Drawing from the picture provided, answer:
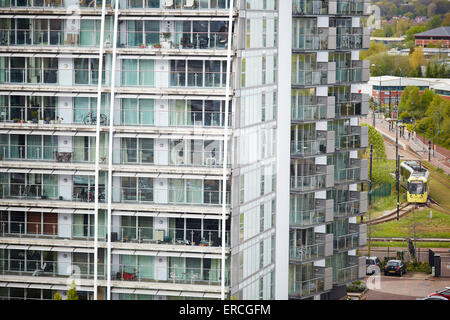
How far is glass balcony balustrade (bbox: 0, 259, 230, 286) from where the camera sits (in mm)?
8836

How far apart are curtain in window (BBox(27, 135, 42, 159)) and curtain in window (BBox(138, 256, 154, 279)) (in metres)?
1.52

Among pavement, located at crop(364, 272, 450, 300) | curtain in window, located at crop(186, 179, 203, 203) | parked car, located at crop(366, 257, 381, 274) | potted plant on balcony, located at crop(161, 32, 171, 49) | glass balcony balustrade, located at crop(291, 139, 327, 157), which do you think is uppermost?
potted plant on balcony, located at crop(161, 32, 171, 49)

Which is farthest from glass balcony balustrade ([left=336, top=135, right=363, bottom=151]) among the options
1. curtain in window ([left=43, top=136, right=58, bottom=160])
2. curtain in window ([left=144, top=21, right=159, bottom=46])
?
curtain in window ([left=43, top=136, right=58, bottom=160])

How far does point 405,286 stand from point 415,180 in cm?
159

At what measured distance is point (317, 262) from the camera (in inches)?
422

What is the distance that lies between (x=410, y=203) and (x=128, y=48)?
5606 mm

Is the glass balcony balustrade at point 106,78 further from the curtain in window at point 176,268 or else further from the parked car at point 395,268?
the parked car at point 395,268

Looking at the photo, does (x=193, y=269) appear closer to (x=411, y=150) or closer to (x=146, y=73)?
(x=146, y=73)

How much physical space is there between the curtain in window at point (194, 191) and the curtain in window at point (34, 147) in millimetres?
1633

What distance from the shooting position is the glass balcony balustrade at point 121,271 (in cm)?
884

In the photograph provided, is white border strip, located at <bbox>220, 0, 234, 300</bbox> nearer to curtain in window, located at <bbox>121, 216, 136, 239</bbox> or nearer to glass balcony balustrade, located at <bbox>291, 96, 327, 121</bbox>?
curtain in window, located at <bbox>121, 216, 136, 239</bbox>

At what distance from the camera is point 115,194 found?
8930 millimetres

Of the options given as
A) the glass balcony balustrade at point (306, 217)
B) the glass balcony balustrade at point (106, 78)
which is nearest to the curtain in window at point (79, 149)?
the glass balcony balustrade at point (106, 78)
